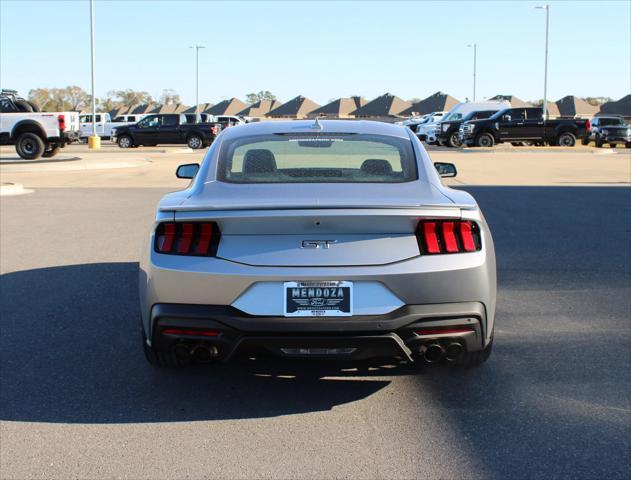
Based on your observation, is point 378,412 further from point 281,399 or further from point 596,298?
point 596,298

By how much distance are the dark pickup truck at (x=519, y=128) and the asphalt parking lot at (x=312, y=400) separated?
105 feet

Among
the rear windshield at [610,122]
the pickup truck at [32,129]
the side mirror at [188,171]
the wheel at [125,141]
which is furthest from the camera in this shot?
the rear windshield at [610,122]

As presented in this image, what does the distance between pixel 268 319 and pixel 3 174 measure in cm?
2181

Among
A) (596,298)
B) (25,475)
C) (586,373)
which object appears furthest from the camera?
(596,298)

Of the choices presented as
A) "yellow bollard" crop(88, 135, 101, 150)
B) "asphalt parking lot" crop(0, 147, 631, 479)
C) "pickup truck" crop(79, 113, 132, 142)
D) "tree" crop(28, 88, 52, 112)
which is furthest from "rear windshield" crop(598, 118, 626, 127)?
"tree" crop(28, 88, 52, 112)

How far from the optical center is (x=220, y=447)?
3.98m

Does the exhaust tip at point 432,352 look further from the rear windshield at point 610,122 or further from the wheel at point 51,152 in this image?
the rear windshield at point 610,122

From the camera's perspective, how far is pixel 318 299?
4090 mm

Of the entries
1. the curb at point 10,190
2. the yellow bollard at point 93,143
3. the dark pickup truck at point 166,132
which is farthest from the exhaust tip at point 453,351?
the dark pickup truck at point 166,132

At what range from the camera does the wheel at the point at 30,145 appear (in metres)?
27.5

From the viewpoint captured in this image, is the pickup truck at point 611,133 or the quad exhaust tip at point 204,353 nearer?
the quad exhaust tip at point 204,353

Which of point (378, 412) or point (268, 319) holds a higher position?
point (268, 319)

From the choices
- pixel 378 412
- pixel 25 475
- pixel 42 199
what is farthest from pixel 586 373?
pixel 42 199

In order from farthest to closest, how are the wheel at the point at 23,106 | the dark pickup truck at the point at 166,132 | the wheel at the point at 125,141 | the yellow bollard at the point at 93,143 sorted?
the wheel at the point at 125,141, the dark pickup truck at the point at 166,132, the yellow bollard at the point at 93,143, the wheel at the point at 23,106
